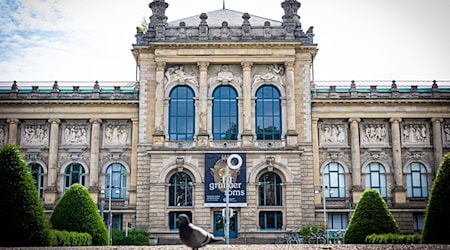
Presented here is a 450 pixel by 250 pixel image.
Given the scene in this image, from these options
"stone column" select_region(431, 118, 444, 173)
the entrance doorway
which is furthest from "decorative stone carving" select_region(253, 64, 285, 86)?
"stone column" select_region(431, 118, 444, 173)

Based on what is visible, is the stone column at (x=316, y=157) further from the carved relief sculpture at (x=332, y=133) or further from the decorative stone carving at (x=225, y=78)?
the decorative stone carving at (x=225, y=78)

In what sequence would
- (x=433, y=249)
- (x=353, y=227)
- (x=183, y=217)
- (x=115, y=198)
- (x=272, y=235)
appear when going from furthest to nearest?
(x=115, y=198) < (x=272, y=235) < (x=353, y=227) < (x=433, y=249) < (x=183, y=217)

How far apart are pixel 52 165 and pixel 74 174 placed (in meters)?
1.94

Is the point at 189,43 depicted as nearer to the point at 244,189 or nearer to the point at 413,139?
the point at 244,189

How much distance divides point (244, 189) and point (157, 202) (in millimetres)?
6929

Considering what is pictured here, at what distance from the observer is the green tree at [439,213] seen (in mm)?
22469

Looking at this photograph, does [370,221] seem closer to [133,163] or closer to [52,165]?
[133,163]

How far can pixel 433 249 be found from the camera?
18.2 meters

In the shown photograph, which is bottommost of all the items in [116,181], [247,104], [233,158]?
[116,181]

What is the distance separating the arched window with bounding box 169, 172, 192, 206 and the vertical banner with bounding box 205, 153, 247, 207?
176 cm

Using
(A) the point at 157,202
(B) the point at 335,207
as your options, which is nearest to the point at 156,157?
(A) the point at 157,202

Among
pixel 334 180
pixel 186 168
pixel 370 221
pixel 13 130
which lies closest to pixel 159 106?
pixel 186 168

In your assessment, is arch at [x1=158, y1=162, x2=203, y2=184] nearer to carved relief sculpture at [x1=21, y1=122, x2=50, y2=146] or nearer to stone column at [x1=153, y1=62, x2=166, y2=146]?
stone column at [x1=153, y1=62, x2=166, y2=146]

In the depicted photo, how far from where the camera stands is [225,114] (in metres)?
48.8
